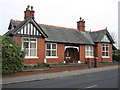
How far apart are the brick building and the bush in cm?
387

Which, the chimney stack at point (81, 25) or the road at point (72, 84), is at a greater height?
the chimney stack at point (81, 25)

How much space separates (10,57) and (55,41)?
8.71 meters

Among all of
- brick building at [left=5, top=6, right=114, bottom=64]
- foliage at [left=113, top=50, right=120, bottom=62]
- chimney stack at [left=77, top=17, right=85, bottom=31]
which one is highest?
chimney stack at [left=77, top=17, right=85, bottom=31]

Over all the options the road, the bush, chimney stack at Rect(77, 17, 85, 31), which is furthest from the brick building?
the road

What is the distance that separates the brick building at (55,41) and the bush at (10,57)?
12.7 feet

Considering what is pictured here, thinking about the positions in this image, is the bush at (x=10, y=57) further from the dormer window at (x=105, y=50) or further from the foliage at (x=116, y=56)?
the foliage at (x=116, y=56)

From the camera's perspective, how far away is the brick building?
57.5ft

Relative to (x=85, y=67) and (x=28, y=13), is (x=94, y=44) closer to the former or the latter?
(x=85, y=67)

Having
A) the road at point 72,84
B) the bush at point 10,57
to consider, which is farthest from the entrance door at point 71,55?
the road at point 72,84

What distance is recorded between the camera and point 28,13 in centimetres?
2098

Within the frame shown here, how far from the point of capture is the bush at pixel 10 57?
1209cm

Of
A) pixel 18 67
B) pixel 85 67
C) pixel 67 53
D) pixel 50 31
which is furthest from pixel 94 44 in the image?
pixel 18 67

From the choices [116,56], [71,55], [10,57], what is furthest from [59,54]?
[116,56]

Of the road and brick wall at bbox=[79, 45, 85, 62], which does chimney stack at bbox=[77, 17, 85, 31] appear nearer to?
brick wall at bbox=[79, 45, 85, 62]
